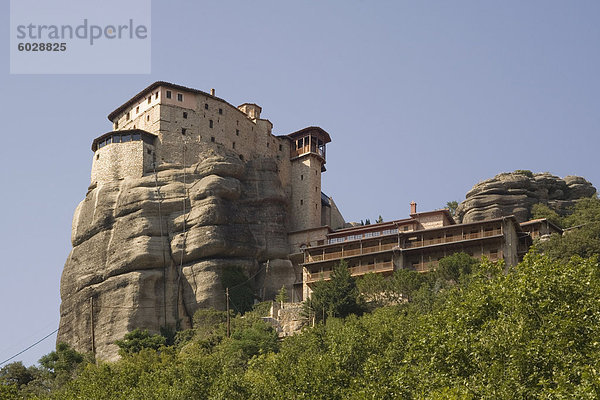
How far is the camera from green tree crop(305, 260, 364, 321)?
59031mm

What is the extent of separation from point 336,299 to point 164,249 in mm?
18976

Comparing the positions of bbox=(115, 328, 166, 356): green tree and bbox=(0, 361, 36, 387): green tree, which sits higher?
bbox=(115, 328, 166, 356): green tree

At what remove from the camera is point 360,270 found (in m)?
68.2

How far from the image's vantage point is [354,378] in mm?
38562

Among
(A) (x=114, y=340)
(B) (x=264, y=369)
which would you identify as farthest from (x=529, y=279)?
(A) (x=114, y=340)

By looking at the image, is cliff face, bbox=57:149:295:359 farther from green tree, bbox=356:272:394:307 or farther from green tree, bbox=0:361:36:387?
green tree, bbox=356:272:394:307

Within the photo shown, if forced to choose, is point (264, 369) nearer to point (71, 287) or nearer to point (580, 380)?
point (580, 380)

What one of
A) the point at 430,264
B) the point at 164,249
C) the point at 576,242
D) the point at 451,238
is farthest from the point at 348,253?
the point at 576,242

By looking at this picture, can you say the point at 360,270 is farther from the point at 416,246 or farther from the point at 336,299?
the point at 336,299

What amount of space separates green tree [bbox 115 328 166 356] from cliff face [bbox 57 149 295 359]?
276 centimetres

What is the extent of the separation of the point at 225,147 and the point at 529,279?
4855 cm

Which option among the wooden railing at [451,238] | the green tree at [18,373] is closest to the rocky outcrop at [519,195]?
the wooden railing at [451,238]

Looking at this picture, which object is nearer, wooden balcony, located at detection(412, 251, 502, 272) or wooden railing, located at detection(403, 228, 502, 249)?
Answer: wooden balcony, located at detection(412, 251, 502, 272)

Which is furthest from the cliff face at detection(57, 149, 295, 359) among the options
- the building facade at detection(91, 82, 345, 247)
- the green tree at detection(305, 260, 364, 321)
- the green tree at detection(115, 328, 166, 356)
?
the green tree at detection(305, 260, 364, 321)
